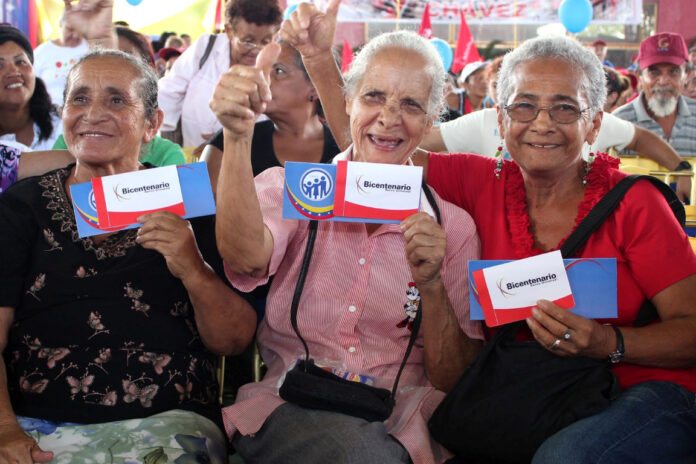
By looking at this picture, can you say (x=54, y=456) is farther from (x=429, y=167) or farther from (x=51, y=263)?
(x=429, y=167)

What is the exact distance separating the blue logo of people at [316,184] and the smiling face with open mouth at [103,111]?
73 cm

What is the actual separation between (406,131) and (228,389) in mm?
1511

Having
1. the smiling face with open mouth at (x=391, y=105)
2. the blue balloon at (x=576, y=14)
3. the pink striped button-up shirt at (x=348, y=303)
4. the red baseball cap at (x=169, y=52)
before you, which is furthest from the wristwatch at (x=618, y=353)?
the blue balloon at (x=576, y=14)

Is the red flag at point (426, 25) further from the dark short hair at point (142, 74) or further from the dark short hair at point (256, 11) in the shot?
the dark short hair at point (142, 74)

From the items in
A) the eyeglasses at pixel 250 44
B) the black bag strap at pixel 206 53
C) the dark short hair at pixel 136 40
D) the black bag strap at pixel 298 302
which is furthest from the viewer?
the black bag strap at pixel 206 53

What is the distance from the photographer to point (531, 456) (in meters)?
1.92

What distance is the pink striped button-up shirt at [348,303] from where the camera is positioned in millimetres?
2125

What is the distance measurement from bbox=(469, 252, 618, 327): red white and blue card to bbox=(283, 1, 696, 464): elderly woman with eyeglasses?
4 centimetres

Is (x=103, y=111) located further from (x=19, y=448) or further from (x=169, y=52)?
(x=169, y=52)

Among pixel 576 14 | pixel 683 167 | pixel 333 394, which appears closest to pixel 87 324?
pixel 333 394

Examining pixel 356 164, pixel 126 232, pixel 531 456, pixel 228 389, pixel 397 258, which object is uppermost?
pixel 356 164

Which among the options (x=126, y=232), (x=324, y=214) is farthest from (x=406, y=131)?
(x=126, y=232)

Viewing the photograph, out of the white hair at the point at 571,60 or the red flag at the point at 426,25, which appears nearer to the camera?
the white hair at the point at 571,60

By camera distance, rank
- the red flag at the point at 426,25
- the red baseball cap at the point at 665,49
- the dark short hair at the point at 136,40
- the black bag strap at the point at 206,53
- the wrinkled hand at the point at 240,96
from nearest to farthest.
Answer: the wrinkled hand at the point at 240,96, the dark short hair at the point at 136,40, the black bag strap at the point at 206,53, the red baseball cap at the point at 665,49, the red flag at the point at 426,25
